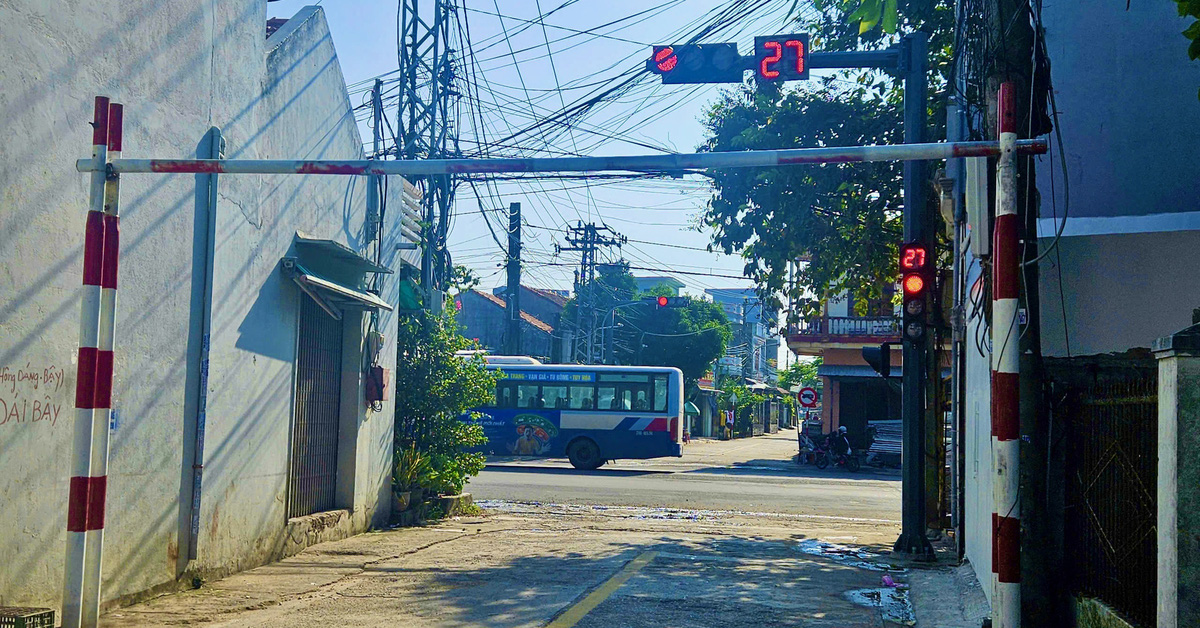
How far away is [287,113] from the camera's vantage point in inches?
385

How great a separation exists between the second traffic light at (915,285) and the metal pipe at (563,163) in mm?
5963

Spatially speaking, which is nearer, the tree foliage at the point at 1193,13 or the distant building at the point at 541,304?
the tree foliage at the point at 1193,13

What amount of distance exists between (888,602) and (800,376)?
86712mm

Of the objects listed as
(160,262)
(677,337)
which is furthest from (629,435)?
(677,337)

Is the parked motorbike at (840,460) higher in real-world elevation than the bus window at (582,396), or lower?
lower

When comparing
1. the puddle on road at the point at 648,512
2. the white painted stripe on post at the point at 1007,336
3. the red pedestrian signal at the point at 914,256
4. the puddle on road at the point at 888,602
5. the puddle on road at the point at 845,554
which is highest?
the red pedestrian signal at the point at 914,256

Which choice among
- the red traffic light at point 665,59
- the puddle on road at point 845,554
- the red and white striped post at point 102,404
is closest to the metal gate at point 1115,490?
the puddle on road at point 845,554

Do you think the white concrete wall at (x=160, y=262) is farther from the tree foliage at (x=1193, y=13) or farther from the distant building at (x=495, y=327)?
the distant building at (x=495, y=327)

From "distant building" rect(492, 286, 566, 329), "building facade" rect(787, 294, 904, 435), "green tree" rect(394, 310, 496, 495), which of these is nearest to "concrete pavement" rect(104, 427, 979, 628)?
"green tree" rect(394, 310, 496, 495)

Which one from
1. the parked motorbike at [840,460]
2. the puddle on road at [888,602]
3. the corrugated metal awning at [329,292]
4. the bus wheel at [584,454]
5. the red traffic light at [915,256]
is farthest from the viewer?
the parked motorbike at [840,460]

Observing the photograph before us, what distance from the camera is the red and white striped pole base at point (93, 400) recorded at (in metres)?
5.46

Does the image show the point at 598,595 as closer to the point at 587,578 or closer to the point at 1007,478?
the point at 587,578

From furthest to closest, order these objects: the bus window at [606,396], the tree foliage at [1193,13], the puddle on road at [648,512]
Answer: the bus window at [606,396]
the puddle on road at [648,512]
the tree foliage at [1193,13]

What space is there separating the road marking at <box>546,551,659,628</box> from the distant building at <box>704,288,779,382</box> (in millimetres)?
66218
